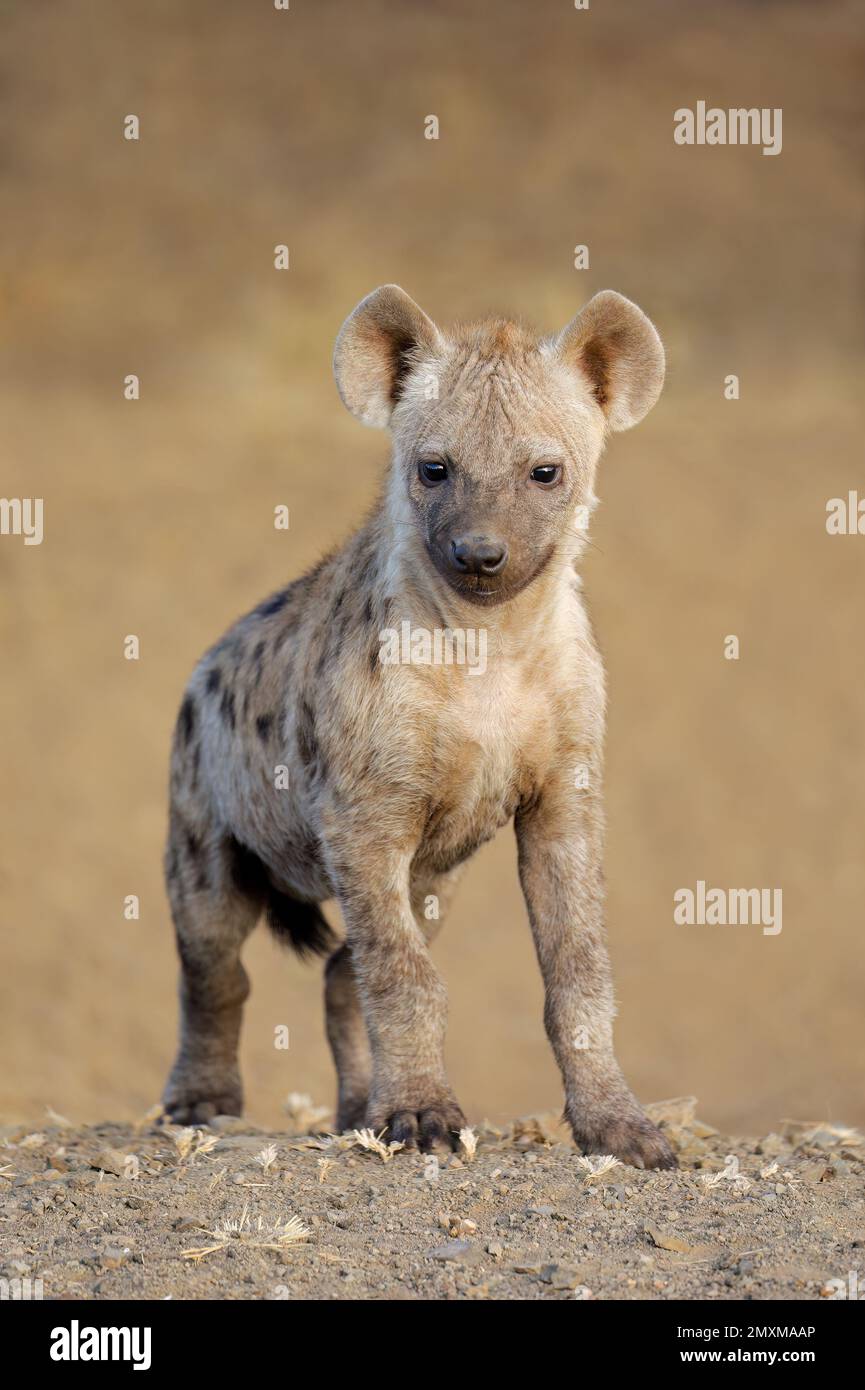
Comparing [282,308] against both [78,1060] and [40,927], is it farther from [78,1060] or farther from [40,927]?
[78,1060]

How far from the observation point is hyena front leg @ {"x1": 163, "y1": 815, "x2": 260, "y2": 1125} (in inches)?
219

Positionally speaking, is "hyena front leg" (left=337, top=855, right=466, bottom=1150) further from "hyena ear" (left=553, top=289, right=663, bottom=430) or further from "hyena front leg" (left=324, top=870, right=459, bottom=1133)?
"hyena ear" (left=553, top=289, right=663, bottom=430)

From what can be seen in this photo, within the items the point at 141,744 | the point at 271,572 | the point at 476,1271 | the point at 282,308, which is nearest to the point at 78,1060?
the point at 141,744

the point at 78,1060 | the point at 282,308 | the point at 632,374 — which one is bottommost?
the point at 78,1060

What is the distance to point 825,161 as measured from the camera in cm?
1702

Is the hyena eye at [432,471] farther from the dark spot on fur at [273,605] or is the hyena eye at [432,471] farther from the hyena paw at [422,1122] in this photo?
the hyena paw at [422,1122]

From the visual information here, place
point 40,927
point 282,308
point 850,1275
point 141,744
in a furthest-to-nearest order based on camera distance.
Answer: point 282,308 → point 141,744 → point 40,927 → point 850,1275

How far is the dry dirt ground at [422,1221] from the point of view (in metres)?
3.23

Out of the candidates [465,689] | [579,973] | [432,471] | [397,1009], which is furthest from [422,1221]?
[432,471]

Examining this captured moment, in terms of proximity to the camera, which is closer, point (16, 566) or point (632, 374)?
point (632, 374)

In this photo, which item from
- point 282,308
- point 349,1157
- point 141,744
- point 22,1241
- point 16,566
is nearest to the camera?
point 22,1241

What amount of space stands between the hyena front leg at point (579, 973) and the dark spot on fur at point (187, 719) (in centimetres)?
145

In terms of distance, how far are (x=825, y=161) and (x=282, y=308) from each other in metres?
5.35

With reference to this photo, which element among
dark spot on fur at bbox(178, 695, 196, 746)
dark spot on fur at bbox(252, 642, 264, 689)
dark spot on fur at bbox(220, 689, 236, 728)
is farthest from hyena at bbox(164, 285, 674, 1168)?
dark spot on fur at bbox(178, 695, 196, 746)
